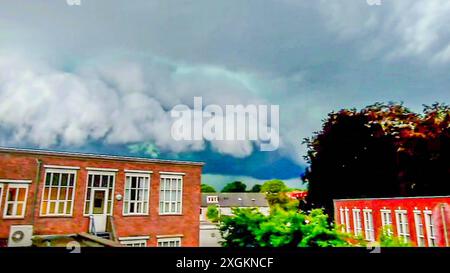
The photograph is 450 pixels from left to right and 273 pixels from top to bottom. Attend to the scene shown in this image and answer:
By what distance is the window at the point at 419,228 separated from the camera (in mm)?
2226

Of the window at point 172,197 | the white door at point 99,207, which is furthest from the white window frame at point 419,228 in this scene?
the white door at point 99,207

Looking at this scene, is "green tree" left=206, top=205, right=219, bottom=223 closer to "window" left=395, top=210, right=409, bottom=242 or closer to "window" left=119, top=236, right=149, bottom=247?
"window" left=119, top=236, right=149, bottom=247

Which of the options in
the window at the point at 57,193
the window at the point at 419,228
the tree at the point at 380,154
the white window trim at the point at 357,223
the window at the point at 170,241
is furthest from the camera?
the tree at the point at 380,154

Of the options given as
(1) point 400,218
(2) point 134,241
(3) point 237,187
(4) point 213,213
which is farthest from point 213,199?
(1) point 400,218

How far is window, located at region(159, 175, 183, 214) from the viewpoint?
2879 millimetres

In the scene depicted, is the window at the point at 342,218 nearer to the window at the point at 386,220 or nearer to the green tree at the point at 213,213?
the window at the point at 386,220

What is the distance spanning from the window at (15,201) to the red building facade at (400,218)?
247 cm

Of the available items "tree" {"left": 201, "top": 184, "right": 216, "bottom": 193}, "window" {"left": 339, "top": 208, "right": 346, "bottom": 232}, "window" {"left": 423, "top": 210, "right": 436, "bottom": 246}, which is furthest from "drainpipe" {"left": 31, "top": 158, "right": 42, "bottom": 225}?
"window" {"left": 423, "top": 210, "right": 436, "bottom": 246}

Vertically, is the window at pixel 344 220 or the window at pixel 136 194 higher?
the window at pixel 136 194

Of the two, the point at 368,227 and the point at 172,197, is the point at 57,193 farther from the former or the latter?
the point at 368,227

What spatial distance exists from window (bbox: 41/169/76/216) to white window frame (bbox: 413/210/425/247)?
2.75 metres

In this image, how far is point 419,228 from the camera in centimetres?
238
